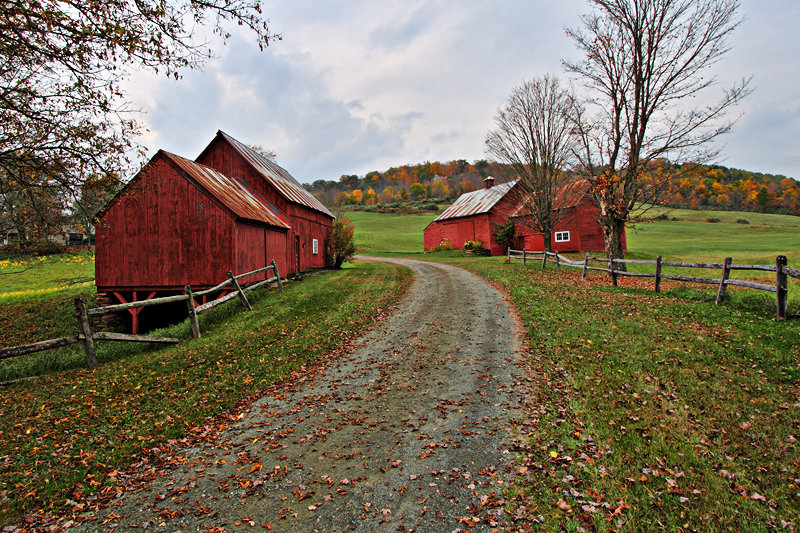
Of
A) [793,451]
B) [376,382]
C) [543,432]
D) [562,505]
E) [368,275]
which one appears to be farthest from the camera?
[368,275]

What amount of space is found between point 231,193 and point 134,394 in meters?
14.0

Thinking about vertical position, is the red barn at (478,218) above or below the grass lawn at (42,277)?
above

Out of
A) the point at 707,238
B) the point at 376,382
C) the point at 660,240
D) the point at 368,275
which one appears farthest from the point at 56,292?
the point at 707,238

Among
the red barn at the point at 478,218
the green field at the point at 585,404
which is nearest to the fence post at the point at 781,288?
the green field at the point at 585,404

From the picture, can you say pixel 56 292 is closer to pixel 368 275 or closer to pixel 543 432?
pixel 368 275

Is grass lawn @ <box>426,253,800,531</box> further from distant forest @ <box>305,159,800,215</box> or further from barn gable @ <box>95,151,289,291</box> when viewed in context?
distant forest @ <box>305,159,800,215</box>

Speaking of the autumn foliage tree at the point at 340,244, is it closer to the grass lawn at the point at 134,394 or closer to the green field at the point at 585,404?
the grass lawn at the point at 134,394

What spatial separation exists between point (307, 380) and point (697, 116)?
63.7 feet

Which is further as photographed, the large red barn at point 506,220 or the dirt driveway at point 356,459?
the large red barn at point 506,220

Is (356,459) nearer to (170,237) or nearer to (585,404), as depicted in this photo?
(585,404)

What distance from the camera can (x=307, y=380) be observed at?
7758 mm

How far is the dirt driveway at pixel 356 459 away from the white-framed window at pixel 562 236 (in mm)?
31073

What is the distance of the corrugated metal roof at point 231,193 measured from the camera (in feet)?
55.2

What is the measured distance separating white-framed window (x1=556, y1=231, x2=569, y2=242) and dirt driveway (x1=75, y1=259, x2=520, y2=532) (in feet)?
102
